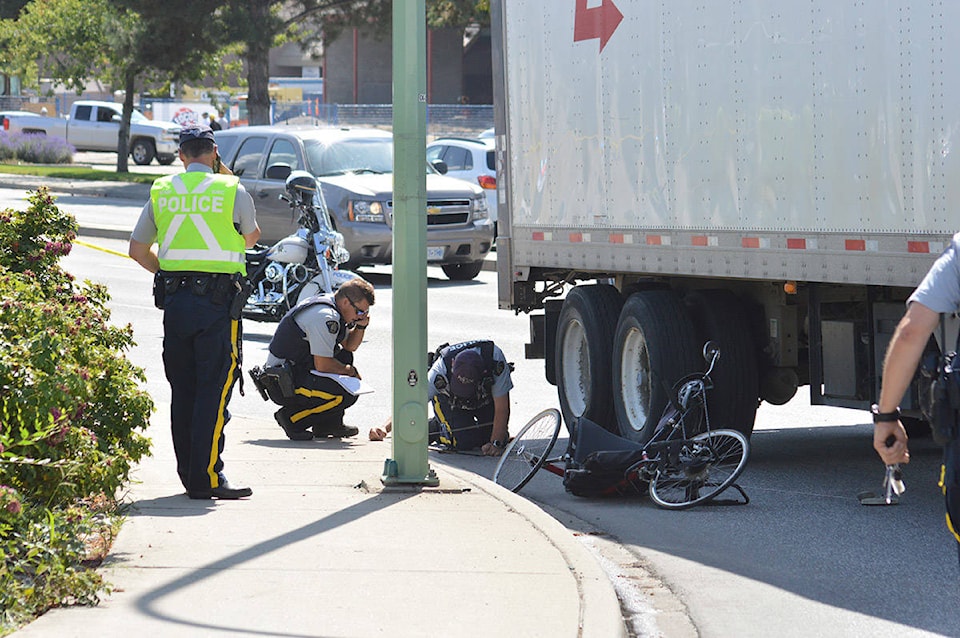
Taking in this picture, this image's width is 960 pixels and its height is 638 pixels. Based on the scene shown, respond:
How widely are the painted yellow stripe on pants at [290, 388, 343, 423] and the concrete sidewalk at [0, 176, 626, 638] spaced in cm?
116

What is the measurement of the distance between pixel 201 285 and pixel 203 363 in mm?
381

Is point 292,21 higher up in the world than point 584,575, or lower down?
higher up

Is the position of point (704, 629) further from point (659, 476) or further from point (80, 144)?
point (80, 144)

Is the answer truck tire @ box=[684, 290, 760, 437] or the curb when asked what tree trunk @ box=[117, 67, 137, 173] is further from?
the curb

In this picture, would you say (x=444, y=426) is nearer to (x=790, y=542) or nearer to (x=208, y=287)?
(x=208, y=287)

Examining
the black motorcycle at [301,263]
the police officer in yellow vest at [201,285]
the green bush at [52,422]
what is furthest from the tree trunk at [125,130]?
the police officer in yellow vest at [201,285]

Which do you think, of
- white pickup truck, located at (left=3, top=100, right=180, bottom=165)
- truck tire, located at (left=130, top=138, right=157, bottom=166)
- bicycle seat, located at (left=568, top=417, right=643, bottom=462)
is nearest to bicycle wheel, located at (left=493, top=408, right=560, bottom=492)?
bicycle seat, located at (left=568, top=417, right=643, bottom=462)

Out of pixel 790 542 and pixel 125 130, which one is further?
pixel 125 130

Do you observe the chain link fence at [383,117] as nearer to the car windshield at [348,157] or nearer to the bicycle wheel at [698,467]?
the car windshield at [348,157]

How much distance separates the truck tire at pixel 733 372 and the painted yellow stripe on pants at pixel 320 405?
237 centimetres

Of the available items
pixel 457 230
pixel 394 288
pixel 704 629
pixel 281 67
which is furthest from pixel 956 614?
pixel 281 67

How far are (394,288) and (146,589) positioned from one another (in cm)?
283

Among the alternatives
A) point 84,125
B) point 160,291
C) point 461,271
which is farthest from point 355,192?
point 84,125

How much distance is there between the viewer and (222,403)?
7668 millimetres
